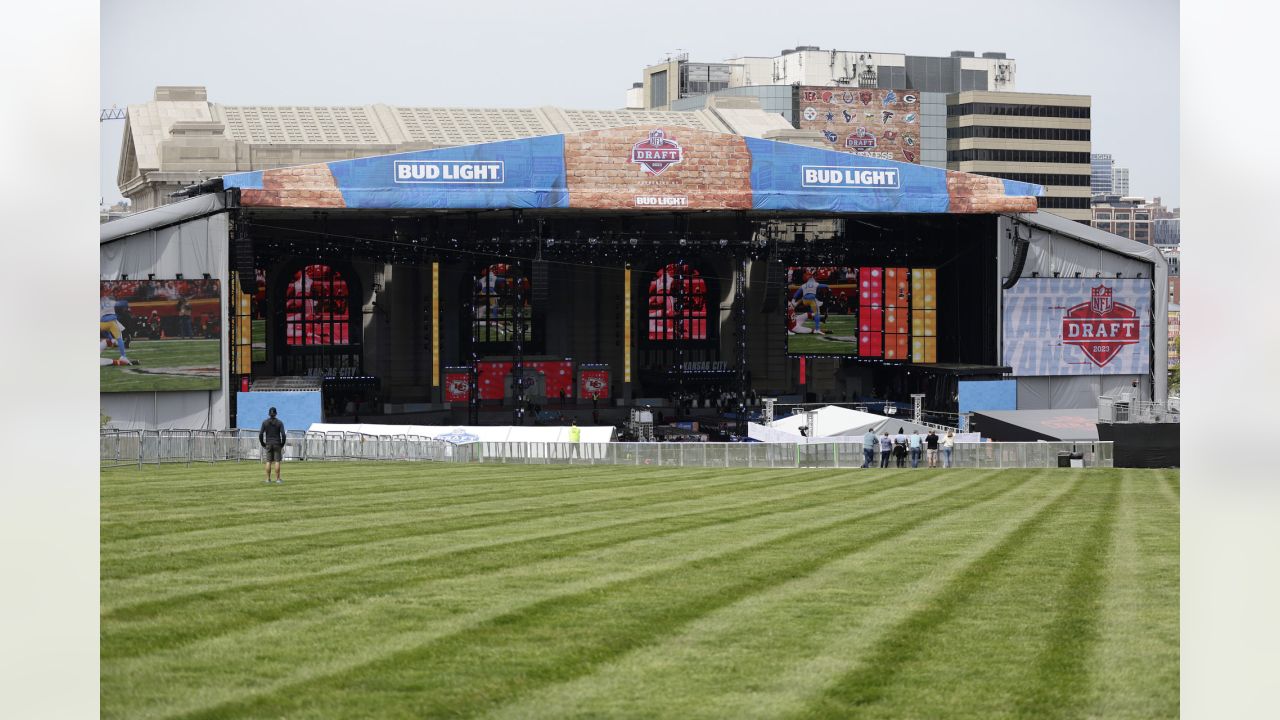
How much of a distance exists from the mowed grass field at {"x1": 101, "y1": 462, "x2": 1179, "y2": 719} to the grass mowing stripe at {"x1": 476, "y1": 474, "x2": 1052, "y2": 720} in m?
0.03

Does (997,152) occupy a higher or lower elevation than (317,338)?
higher

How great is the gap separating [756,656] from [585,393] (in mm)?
64893

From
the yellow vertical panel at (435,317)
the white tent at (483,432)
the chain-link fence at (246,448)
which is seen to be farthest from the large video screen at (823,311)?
the chain-link fence at (246,448)

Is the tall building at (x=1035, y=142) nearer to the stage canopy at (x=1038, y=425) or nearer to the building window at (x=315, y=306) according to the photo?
the building window at (x=315, y=306)

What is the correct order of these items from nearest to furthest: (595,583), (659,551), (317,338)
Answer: (595,583)
(659,551)
(317,338)

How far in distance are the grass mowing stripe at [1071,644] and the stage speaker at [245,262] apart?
136 feet

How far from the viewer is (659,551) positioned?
14336 mm

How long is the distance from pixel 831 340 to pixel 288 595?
5811cm

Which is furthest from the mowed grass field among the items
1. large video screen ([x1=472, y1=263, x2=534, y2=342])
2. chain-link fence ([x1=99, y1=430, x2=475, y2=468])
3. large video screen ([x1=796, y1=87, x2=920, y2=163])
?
large video screen ([x1=796, y1=87, x2=920, y2=163])

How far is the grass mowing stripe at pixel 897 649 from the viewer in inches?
355

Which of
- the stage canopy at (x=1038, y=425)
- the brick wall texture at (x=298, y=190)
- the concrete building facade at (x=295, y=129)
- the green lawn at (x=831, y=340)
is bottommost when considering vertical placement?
the stage canopy at (x=1038, y=425)

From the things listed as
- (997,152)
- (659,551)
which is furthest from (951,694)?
(997,152)
